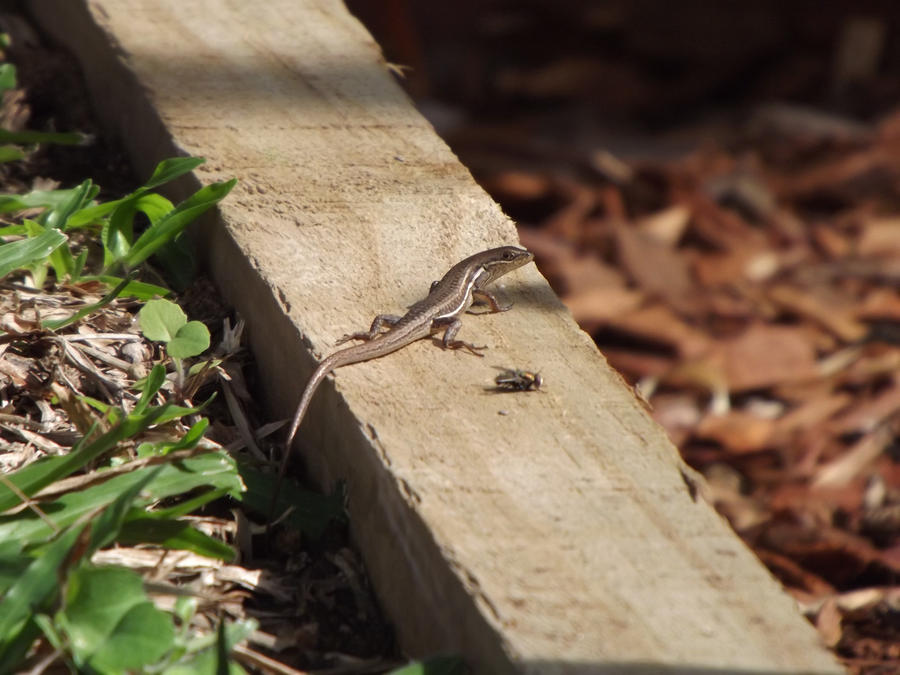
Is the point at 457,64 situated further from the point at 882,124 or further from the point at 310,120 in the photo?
the point at 310,120

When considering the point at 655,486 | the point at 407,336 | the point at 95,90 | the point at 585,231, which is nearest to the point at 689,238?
the point at 585,231

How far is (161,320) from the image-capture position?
2.57 m

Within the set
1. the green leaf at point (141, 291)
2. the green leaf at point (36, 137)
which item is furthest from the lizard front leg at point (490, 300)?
the green leaf at point (36, 137)

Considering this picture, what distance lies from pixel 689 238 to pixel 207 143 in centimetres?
439

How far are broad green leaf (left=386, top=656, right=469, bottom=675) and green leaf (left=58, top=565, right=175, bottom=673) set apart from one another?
0.37 m

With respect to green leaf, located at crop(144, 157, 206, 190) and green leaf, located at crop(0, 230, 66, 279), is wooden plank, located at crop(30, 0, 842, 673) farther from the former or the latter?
green leaf, located at crop(0, 230, 66, 279)

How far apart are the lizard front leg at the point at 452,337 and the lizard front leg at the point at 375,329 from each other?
0.11 metres

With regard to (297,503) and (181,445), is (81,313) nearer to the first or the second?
(181,445)

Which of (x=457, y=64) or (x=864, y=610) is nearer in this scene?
(x=864, y=610)

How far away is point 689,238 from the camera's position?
275 inches

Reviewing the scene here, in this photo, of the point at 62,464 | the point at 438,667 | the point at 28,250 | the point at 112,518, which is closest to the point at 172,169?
the point at 28,250

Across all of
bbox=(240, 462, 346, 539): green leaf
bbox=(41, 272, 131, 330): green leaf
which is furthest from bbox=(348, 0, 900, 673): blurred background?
bbox=(41, 272, 131, 330): green leaf

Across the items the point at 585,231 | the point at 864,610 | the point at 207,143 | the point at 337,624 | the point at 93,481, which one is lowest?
the point at 585,231

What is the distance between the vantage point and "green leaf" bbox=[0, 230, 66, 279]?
2.63 meters
